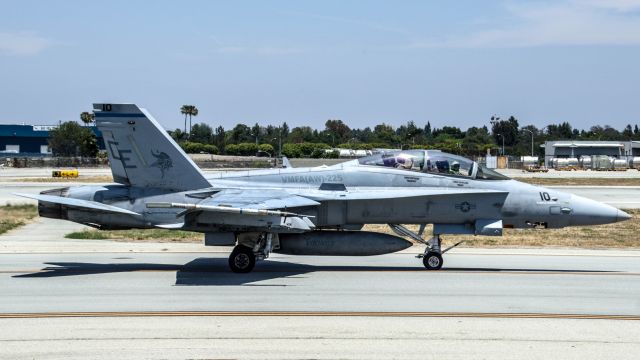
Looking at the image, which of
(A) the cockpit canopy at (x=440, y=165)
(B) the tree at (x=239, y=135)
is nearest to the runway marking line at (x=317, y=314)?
(A) the cockpit canopy at (x=440, y=165)

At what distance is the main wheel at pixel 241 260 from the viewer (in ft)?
55.5

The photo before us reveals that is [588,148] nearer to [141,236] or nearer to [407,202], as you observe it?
[141,236]

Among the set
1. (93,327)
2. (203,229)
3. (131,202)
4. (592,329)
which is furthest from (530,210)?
(93,327)

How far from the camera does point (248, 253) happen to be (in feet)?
55.6

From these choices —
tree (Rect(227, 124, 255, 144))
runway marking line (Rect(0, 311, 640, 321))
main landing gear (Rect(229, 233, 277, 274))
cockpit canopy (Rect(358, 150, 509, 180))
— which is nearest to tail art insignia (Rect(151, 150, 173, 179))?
main landing gear (Rect(229, 233, 277, 274))

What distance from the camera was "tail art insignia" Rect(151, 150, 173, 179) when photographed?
1764 cm

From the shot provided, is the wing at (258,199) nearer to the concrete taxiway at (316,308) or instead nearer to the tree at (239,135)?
the concrete taxiway at (316,308)

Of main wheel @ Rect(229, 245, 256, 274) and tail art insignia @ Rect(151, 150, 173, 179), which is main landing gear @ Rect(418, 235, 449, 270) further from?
tail art insignia @ Rect(151, 150, 173, 179)

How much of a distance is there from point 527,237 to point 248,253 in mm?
11885

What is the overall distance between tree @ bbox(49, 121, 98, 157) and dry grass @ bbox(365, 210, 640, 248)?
9723cm

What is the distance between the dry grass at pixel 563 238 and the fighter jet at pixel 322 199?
19.8ft

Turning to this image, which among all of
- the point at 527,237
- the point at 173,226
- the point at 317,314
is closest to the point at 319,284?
the point at 317,314

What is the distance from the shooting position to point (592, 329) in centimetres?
1170

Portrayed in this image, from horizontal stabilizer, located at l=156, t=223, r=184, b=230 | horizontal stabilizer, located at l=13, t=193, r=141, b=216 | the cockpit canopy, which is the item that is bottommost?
horizontal stabilizer, located at l=156, t=223, r=184, b=230
